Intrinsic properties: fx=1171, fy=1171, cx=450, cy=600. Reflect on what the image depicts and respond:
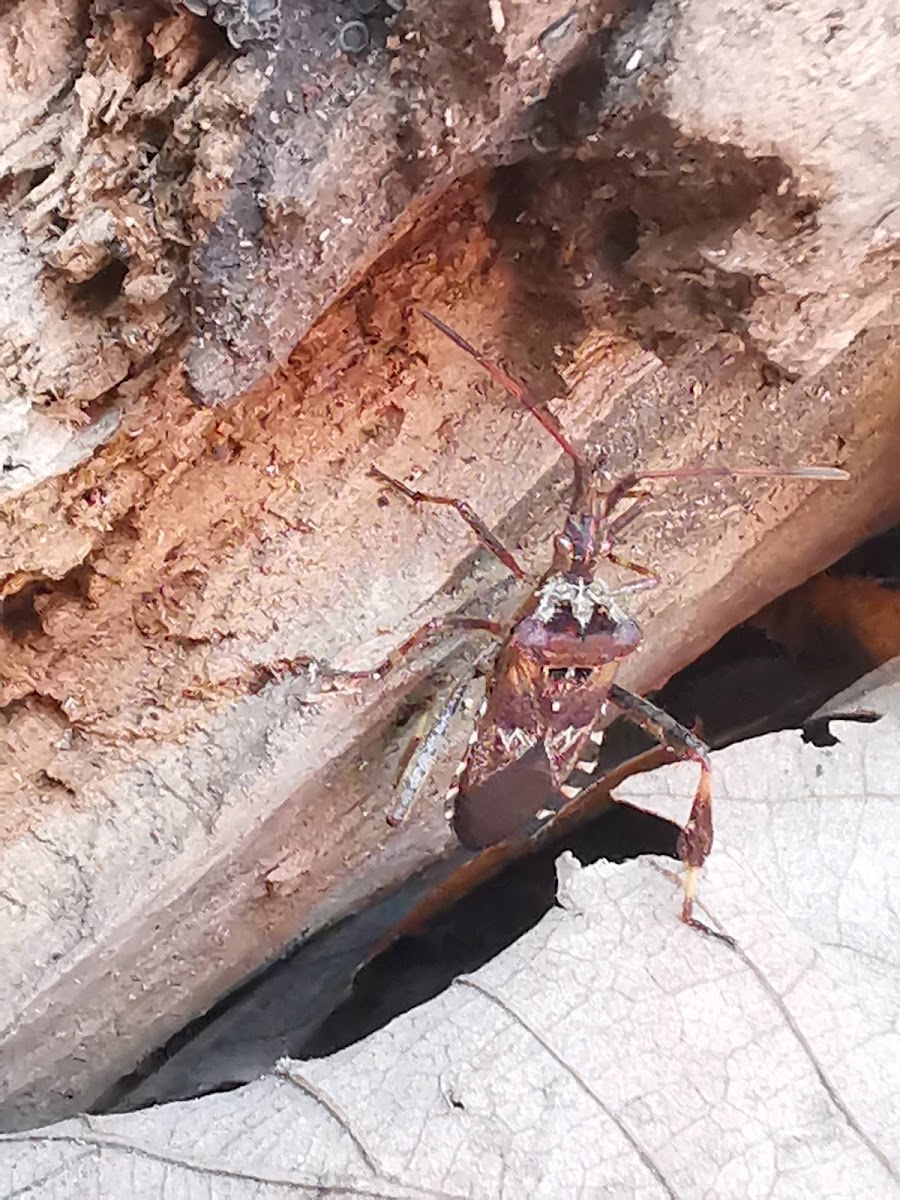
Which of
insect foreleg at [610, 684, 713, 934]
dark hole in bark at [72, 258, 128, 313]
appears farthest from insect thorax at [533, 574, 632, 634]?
dark hole in bark at [72, 258, 128, 313]

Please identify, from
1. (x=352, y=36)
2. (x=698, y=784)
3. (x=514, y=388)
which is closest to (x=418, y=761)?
(x=698, y=784)

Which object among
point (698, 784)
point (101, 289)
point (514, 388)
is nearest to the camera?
point (101, 289)

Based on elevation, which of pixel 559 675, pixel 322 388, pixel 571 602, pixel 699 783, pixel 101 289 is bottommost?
pixel 699 783

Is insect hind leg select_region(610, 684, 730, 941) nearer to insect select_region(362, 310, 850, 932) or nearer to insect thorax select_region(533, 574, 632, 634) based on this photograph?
insect select_region(362, 310, 850, 932)

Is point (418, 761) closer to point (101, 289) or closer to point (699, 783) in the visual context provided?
point (699, 783)

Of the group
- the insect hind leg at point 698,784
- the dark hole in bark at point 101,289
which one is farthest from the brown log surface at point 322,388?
the insect hind leg at point 698,784

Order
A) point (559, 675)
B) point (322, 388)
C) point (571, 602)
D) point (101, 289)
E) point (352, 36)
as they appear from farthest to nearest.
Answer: point (559, 675) → point (571, 602) → point (322, 388) → point (101, 289) → point (352, 36)

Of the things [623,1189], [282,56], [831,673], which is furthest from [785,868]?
[282,56]

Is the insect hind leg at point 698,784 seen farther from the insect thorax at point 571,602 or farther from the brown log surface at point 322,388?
the insect thorax at point 571,602
